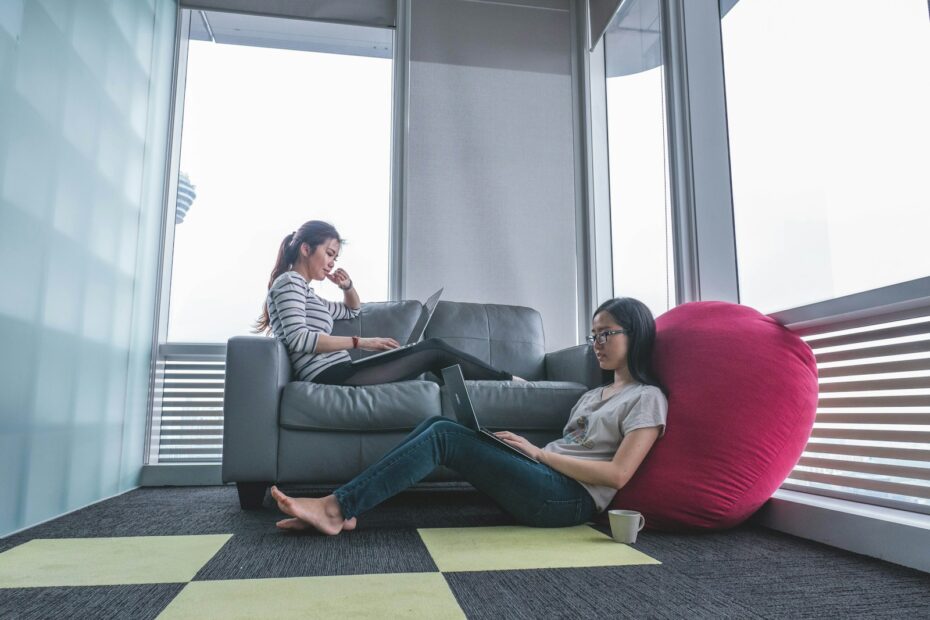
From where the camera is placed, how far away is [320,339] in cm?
259

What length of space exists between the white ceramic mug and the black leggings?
3.42 ft

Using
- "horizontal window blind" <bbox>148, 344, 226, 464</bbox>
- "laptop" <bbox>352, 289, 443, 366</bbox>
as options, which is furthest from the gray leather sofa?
"horizontal window blind" <bbox>148, 344, 226, 464</bbox>

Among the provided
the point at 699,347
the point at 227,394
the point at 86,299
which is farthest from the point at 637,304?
the point at 86,299

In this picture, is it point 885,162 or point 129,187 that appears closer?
point 885,162

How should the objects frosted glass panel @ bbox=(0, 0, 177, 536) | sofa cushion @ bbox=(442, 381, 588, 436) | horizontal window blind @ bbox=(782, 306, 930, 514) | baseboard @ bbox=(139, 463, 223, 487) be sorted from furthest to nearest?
baseboard @ bbox=(139, 463, 223, 487) → sofa cushion @ bbox=(442, 381, 588, 436) → frosted glass panel @ bbox=(0, 0, 177, 536) → horizontal window blind @ bbox=(782, 306, 930, 514)

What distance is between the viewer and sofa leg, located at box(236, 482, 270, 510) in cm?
233

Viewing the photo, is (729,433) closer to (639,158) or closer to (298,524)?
(298,524)

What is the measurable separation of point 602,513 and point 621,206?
208 cm

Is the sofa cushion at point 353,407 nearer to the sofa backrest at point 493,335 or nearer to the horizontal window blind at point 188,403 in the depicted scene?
the sofa backrest at point 493,335

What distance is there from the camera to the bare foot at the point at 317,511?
1.73 m

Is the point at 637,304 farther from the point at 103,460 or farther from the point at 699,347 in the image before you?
the point at 103,460

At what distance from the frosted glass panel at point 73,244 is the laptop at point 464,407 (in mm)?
1312

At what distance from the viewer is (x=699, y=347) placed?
6.29ft

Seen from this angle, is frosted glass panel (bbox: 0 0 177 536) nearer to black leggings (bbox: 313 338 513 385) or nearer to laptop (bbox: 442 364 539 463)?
black leggings (bbox: 313 338 513 385)
